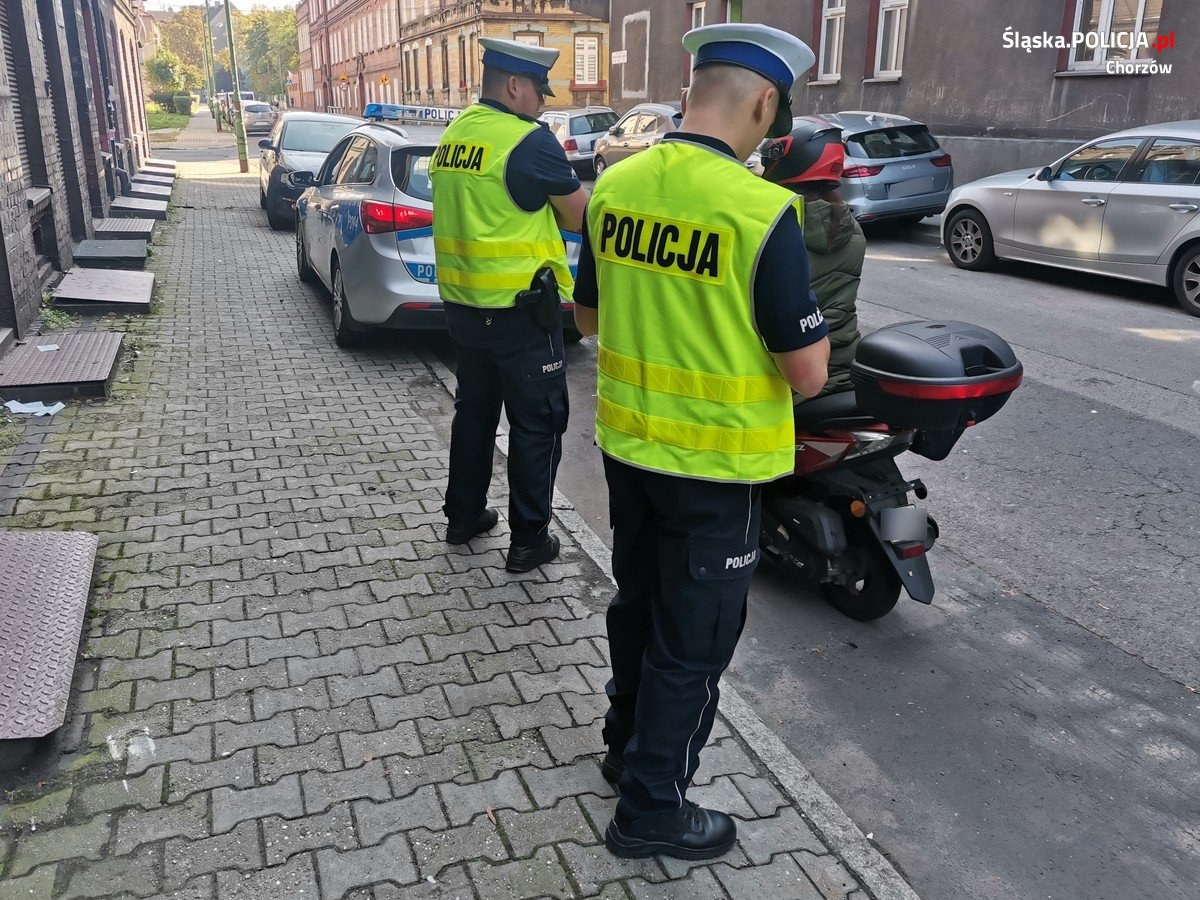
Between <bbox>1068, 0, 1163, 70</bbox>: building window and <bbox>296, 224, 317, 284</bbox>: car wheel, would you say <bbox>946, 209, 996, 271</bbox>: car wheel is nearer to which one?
<bbox>1068, 0, 1163, 70</bbox>: building window

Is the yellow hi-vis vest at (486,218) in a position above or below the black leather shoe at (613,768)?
above

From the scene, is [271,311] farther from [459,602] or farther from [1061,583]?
[1061,583]

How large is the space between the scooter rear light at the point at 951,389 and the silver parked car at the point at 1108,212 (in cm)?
739

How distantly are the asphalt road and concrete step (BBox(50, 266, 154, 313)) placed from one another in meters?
4.78

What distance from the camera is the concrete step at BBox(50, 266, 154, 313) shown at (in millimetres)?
8836

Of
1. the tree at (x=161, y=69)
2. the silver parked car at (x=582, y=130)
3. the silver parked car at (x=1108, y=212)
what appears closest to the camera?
the silver parked car at (x=1108, y=212)

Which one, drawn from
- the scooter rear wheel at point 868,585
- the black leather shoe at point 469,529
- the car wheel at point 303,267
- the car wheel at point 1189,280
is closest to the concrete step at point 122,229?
the car wheel at point 303,267

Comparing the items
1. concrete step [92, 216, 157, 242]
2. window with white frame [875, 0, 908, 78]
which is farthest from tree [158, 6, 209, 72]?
concrete step [92, 216, 157, 242]

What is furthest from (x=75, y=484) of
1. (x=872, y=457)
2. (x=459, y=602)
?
(x=872, y=457)

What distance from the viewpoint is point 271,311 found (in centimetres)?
947

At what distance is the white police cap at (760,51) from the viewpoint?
92.0 inches

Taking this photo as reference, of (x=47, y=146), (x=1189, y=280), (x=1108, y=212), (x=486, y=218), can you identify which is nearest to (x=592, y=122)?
(x=47, y=146)

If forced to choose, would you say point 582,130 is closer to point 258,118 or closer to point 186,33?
point 258,118

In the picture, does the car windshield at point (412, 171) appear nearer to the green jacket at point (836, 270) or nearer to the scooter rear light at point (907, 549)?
the green jacket at point (836, 270)
